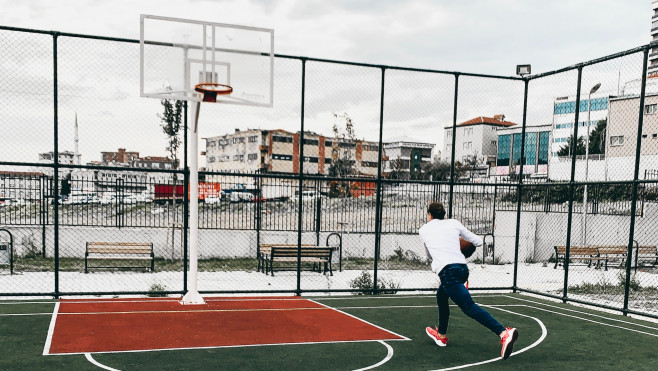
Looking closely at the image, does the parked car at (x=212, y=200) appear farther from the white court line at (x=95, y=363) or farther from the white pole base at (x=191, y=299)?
the white court line at (x=95, y=363)

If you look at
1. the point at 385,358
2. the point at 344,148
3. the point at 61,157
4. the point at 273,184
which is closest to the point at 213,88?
the point at 61,157

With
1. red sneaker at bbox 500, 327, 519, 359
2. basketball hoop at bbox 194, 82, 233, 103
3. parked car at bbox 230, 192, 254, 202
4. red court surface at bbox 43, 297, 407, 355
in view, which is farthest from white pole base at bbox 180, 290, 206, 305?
parked car at bbox 230, 192, 254, 202

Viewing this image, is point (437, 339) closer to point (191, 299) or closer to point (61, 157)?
point (191, 299)

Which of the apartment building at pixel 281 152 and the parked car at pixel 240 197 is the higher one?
the apartment building at pixel 281 152

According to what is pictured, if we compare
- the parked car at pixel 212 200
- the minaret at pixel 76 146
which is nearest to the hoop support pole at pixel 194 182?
the minaret at pixel 76 146

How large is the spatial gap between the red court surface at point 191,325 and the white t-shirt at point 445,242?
58.2 inches

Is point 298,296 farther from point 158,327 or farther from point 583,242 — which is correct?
point 583,242

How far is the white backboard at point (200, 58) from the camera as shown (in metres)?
7.64

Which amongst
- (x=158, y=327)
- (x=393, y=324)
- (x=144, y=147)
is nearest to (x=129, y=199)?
(x=144, y=147)

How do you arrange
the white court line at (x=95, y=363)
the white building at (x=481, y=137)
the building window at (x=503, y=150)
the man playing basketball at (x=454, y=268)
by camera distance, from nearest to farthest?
the white court line at (x=95, y=363) < the man playing basketball at (x=454, y=268) < the white building at (x=481, y=137) < the building window at (x=503, y=150)

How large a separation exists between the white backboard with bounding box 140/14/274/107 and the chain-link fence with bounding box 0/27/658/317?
470 millimetres

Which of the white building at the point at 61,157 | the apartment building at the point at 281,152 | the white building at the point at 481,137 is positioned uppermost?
the white building at the point at 481,137

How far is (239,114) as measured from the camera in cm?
1042

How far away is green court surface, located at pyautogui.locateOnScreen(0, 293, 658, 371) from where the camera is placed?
5285 millimetres
